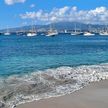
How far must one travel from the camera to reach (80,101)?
21.7 metres

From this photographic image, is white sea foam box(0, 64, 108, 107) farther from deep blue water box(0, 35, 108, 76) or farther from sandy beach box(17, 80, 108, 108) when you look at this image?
deep blue water box(0, 35, 108, 76)

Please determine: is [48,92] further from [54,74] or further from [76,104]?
[54,74]

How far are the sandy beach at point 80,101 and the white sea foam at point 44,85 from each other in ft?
3.12

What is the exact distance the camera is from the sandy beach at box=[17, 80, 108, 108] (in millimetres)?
20789

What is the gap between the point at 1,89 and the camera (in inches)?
1013

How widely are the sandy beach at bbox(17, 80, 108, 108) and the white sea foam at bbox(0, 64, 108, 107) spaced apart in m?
0.95

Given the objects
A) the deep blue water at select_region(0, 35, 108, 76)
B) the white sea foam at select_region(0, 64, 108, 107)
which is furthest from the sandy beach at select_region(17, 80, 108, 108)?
the deep blue water at select_region(0, 35, 108, 76)

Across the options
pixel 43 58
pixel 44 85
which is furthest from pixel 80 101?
pixel 43 58

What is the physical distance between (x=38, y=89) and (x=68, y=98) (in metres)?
3.62

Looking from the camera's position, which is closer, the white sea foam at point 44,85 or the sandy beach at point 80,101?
the sandy beach at point 80,101

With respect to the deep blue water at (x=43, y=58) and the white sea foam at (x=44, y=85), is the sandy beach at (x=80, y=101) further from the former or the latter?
the deep blue water at (x=43, y=58)

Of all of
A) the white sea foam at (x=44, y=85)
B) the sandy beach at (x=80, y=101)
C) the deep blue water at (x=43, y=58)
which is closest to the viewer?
the sandy beach at (x=80, y=101)

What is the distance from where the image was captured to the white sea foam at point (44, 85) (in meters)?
23.7

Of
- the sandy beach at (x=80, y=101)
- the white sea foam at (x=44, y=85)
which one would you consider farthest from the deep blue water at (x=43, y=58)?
the sandy beach at (x=80, y=101)
